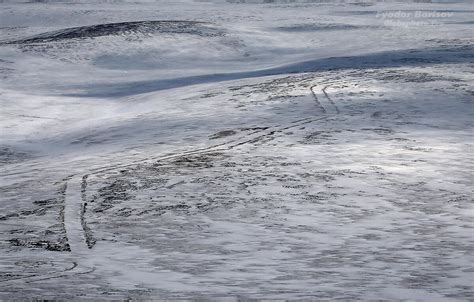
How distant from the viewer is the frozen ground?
3059 millimetres

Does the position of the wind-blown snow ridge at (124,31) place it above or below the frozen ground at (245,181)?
Result: below

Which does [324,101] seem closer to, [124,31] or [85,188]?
[85,188]

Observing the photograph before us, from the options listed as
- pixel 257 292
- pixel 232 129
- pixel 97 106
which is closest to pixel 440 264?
pixel 257 292

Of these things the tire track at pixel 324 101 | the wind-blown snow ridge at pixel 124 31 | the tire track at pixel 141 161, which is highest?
the tire track at pixel 141 161

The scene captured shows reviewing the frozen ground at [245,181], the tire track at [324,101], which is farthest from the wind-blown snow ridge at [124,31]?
the tire track at [324,101]

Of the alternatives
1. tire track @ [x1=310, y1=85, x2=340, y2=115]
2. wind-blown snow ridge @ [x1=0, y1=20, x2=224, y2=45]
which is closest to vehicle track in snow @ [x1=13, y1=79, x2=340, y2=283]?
tire track @ [x1=310, y1=85, x2=340, y2=115]

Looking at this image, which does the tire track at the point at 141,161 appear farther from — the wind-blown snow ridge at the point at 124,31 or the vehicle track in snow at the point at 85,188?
the wind-blown snow ridge at the point at 124,31

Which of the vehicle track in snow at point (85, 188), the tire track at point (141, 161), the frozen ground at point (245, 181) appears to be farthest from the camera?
the tire track at point (141, 161)

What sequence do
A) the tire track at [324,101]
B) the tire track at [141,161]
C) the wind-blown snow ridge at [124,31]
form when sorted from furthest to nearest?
the wind-blown snow ridge at [124,31] → the tire track at [324,101] → the tire track at [141,161]

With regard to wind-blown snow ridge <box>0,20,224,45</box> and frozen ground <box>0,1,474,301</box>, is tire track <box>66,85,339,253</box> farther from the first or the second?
wind-blown snow ridge <box>0,20,224,45</box>

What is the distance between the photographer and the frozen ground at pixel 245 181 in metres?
3.06

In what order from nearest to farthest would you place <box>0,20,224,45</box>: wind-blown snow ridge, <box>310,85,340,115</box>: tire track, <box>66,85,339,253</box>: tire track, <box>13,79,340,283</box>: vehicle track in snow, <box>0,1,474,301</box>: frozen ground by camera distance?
1. <box>0,1,474,301</box>: frozen ground
2. <box>13,79,340,283</box>: vehicle track in snow
3. <box>66,85,339,253</box>: tire track
4. <box>310,85,340,115</box>: tire track
5. <box>0,20,224,45</box>: wind-blown snow ridge

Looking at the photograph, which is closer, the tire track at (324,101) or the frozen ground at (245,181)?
the frozen ground at (245,181)

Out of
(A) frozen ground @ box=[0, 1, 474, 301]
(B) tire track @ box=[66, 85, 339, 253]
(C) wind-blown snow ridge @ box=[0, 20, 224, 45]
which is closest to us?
(A) frozen ground @ box=[0, 1, 474, 301]
